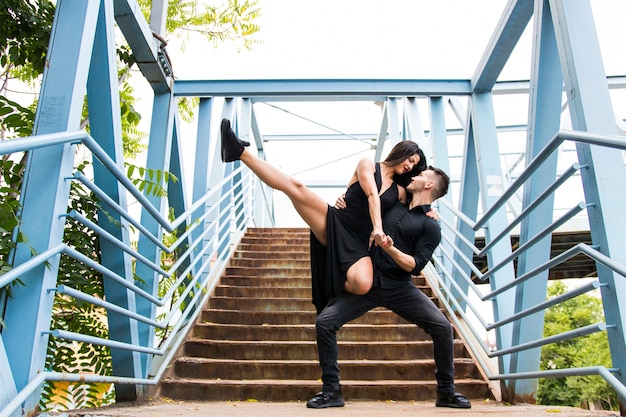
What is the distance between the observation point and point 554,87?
3137mm

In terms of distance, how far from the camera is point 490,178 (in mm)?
4496

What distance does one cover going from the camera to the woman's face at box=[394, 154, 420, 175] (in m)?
3.09

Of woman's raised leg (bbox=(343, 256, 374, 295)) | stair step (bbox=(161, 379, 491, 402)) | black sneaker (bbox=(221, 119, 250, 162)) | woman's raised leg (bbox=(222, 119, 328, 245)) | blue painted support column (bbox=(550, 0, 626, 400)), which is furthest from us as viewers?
stair step (bbox=(161, 379, 491, 402))

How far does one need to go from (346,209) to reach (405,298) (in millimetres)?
556

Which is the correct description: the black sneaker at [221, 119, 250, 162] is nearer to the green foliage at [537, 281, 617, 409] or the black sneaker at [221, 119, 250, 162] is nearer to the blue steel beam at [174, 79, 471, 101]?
the blue steel beam at [174, 79, 471, 101]

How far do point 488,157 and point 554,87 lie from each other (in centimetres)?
145

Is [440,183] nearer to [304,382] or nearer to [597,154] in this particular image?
[597,154]


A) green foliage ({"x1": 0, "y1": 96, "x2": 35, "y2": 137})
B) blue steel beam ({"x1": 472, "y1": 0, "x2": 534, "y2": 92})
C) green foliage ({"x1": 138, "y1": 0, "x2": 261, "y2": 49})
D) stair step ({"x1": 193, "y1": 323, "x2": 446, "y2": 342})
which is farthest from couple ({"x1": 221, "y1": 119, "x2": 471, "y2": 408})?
green foliage ({"x1": 138, "y1": 0, "x2": 261, "y2": 49})

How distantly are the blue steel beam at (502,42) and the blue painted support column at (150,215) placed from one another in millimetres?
2492

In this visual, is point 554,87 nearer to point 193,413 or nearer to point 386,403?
point 386,403

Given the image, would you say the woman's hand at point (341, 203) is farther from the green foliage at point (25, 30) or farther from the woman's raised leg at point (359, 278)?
the green foliage at point (25, 30)

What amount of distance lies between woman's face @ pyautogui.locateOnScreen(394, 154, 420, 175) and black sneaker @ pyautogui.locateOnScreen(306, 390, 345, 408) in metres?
1.19

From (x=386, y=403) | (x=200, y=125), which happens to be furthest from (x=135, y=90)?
(x=386, y=403)

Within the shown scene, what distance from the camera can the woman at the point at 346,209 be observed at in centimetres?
296
